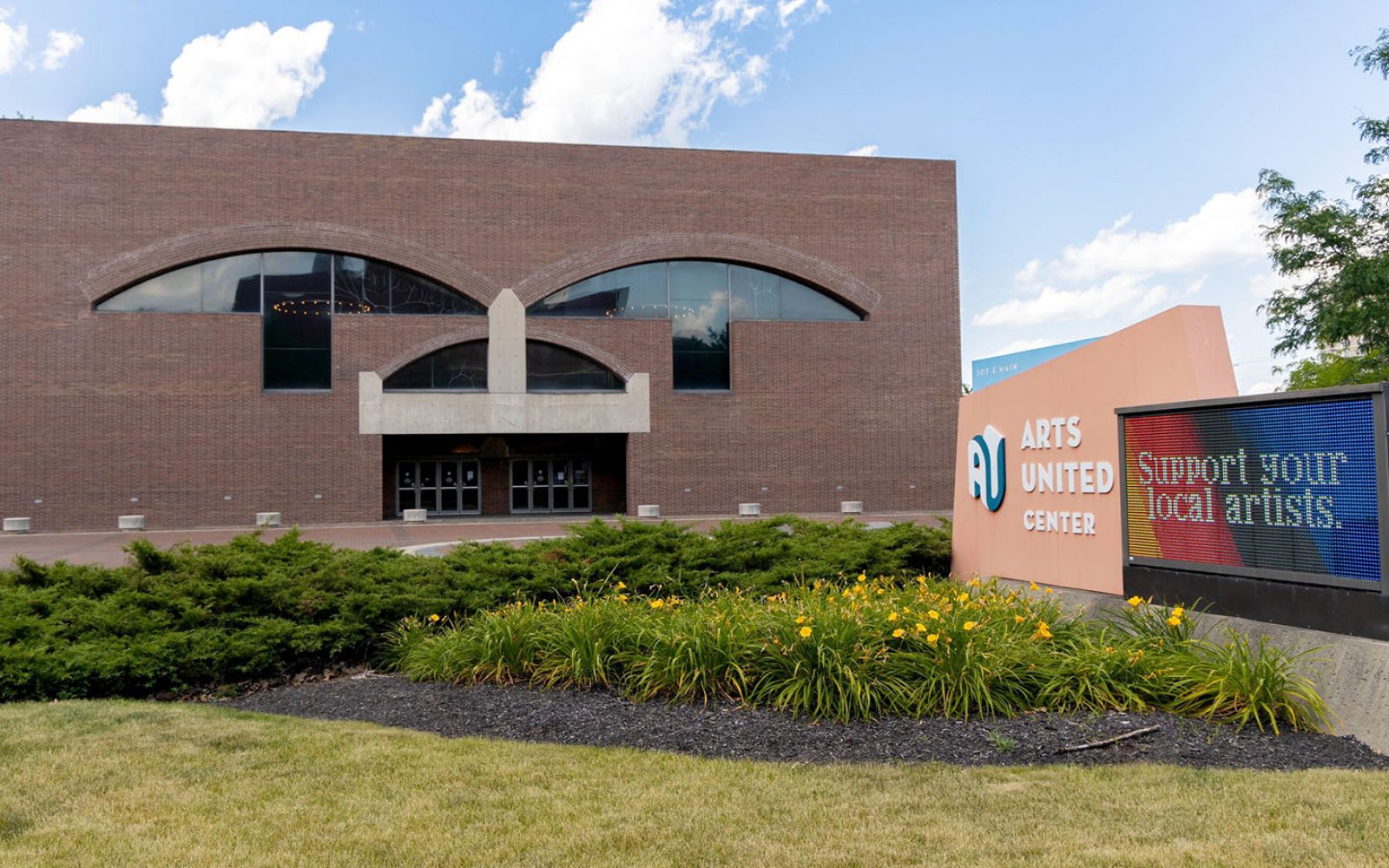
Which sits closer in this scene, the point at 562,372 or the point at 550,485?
the point at 562,372

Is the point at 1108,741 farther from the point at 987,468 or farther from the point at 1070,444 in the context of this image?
the point at 987,468

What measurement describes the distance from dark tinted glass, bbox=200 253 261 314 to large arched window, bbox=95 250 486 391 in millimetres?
24

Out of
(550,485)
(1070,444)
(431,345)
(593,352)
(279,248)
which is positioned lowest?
(550,485)

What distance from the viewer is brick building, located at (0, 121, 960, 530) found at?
2922 cm

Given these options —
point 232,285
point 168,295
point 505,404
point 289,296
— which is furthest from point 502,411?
point 168,295

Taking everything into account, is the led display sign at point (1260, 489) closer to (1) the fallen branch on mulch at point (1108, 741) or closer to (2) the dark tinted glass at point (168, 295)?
(1) the fallen branch on mulch at point (1108, 741)

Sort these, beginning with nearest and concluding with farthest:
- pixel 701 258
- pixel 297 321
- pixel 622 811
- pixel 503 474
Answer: pixel 622 811
pixel 297 321
pixel 701 258
pixel 503 474

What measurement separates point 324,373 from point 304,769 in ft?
86.8

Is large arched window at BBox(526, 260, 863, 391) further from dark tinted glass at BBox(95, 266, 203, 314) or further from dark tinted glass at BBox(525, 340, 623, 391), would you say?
dark tinted glass at BBox(95, 266, 203, 314)

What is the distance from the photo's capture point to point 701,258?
108 ft

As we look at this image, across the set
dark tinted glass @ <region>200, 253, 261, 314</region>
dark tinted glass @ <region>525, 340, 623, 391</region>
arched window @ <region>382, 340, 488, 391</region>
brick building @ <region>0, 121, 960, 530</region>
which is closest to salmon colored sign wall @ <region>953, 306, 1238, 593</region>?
brick building @ <region>0, 121, 960, 530</region>

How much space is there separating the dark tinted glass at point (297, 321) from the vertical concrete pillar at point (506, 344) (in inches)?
183

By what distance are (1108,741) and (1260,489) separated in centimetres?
241

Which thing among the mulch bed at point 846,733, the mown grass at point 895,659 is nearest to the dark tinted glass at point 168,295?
the mown grass at point 895,659
